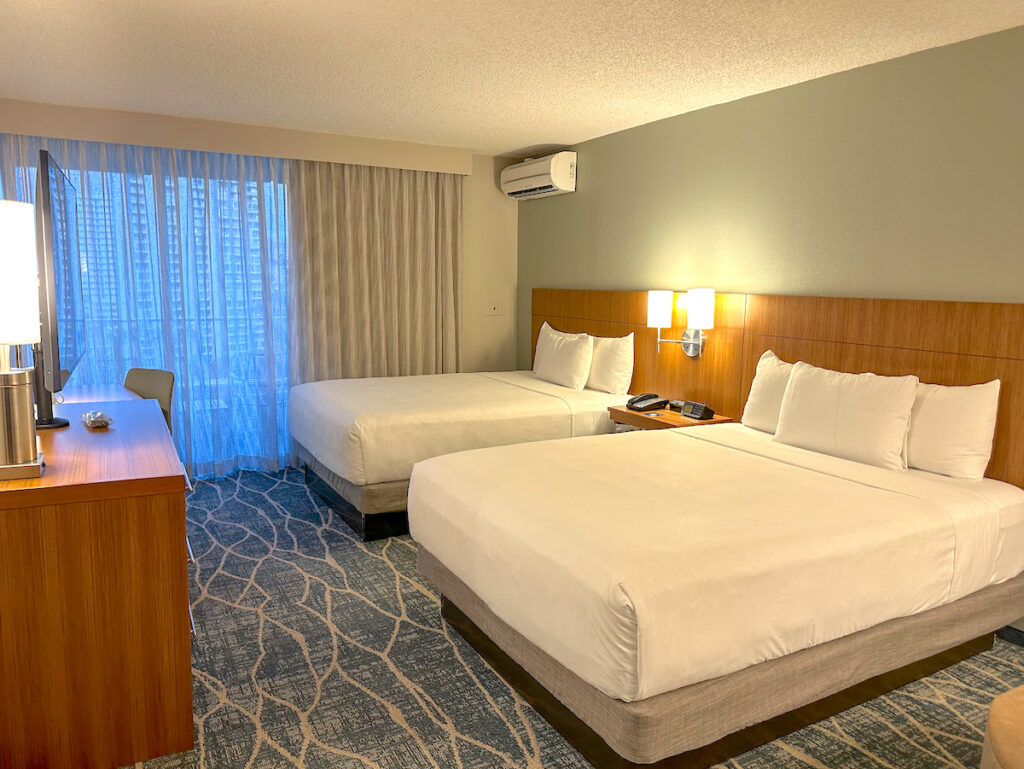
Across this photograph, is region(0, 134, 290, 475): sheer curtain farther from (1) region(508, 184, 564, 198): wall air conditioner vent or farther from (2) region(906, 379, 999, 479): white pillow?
(2) region(906, 379, 999, 479): white pillow

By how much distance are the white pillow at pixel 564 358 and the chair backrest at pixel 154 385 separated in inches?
104

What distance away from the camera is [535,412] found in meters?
4.56

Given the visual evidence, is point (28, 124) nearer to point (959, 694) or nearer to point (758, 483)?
point (758, 483)

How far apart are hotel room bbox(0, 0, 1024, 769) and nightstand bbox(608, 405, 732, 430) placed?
0.03 m

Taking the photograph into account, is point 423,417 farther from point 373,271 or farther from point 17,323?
point 17,323

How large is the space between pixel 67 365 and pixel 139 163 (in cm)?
248

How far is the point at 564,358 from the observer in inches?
213

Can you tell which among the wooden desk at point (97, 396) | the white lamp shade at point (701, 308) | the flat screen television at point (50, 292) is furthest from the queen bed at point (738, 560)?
the wooden desk at point (97, 396)

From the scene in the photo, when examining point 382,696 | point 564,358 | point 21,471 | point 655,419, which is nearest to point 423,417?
point 655,419

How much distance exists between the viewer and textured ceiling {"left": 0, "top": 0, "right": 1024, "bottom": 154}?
2891 millimetres

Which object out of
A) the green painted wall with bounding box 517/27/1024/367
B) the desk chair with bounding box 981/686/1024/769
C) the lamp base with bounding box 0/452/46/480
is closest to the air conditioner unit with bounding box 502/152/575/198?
the green painted wall with bounding box 517/27/1024/367

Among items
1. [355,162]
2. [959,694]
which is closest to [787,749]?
[959,694]

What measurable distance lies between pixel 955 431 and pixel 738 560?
1.53 meters

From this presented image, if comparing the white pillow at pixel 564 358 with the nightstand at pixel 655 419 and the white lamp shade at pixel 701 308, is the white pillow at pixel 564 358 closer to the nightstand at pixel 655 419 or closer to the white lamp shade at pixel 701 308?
the nightstand at pixel 655 419
